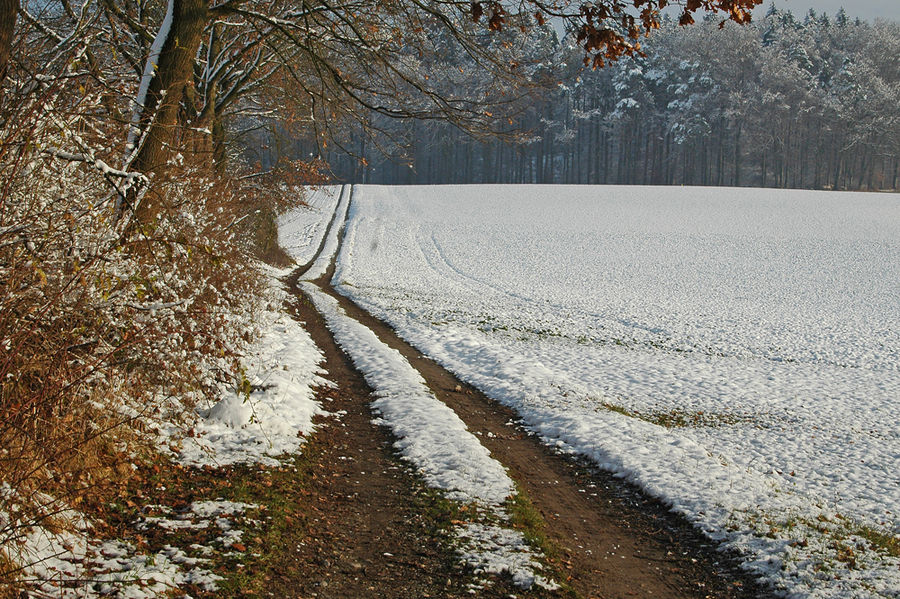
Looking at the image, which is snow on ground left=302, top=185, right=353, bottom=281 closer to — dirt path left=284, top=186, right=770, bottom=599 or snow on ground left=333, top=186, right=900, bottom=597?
snow on ground left=333, top=186, right=900, bottom=597

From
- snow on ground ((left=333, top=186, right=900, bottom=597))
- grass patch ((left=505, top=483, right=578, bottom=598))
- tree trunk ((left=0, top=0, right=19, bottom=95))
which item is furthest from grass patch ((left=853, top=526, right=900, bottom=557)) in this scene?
tree trunk ((left=0, top=0, right=19, bottom=95))

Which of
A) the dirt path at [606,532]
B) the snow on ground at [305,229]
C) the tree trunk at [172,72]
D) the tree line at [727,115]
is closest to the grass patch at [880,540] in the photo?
the dirt path at [606,532]

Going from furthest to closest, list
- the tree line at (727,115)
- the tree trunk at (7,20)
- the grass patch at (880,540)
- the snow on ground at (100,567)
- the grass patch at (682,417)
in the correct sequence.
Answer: the tree line at (727,115) < the grass patch at (682,417) < the grass patch at (880,540) < the tree trunk at (7,20) < the snow on ground at (100,567)

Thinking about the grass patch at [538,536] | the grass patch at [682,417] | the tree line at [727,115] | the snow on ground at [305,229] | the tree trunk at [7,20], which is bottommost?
the grass patch at [682,417]

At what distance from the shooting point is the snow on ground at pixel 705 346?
6.93 m

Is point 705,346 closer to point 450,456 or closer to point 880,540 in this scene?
point 880,540

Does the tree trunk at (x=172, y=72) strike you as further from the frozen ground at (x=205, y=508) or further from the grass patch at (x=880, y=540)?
the grass patch at (x=880, y=540)

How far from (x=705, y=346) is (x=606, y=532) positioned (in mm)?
12984

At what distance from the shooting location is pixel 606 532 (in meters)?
6.25

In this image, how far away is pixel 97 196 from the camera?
6.36 meters

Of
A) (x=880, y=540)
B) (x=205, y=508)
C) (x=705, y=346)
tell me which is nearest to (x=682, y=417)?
(x=880, y=540)

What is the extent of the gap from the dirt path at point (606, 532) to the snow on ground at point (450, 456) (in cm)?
30

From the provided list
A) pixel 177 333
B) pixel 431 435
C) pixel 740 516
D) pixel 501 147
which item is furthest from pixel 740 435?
pixel 501 147

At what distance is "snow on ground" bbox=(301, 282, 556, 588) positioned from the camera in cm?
531
